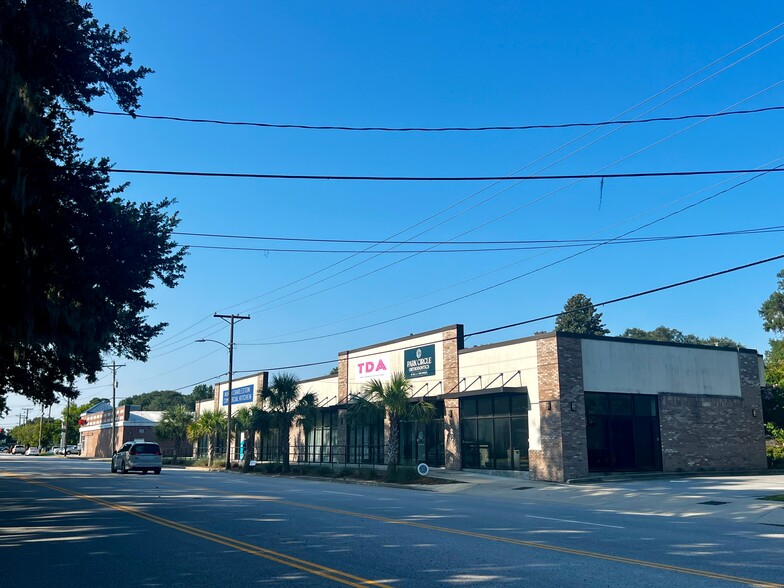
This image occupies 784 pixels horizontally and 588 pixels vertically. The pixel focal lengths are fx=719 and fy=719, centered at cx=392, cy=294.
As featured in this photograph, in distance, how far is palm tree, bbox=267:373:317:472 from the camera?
43.3 metres

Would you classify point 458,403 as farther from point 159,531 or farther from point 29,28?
point 29,28

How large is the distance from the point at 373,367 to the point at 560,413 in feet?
54.3

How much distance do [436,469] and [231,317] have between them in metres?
21.7

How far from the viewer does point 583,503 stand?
2236 centimetres

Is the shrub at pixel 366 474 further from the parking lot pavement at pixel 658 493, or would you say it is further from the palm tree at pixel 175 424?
the palm tree at pixel 175 424

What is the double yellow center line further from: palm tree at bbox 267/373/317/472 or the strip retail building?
palm tree at bbox 267/373/317/472

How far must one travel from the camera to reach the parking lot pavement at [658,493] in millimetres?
19266

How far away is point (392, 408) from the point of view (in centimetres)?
3369

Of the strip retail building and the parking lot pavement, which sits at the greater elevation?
the strip retail building

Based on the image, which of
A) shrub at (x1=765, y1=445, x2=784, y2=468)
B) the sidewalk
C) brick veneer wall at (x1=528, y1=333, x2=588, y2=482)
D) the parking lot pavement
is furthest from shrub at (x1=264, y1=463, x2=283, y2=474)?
shrub at (x1=765, y1=445, x2=784, y2=468)

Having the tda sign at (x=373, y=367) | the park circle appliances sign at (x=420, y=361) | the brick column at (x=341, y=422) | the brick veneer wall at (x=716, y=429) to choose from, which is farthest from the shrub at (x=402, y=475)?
the brick column at (x=341, y=422)

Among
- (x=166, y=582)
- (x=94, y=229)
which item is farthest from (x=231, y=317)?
(x=166, y=582)

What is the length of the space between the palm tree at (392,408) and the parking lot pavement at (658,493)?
2.64 metres

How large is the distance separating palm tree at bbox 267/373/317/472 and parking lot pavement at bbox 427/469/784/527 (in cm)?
1214
